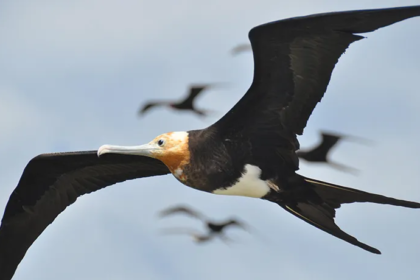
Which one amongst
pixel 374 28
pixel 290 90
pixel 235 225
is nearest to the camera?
pixel 374 28

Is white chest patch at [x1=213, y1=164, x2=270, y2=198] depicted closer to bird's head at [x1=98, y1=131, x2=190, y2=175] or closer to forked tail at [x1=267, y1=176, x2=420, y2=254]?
forked tail at [x1=267, y1=176, x2=420, y2=254]

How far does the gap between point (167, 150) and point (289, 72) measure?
1.01 m

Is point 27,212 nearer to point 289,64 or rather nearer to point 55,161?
point 55,161

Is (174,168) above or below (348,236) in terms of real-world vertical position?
above

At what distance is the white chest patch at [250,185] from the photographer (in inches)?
285

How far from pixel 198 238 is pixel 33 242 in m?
3.76

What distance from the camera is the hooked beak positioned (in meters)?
7.48

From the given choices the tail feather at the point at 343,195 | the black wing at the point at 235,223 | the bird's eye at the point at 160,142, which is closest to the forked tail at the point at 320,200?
the tail feather at the point at 343,195

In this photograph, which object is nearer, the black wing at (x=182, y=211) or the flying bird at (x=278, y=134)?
the flying bird at (x=278, y=134)

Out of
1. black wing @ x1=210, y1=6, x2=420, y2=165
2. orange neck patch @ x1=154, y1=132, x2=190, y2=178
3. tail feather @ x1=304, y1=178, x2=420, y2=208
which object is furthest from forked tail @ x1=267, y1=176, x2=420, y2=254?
orange neck patch @ x1=154, y1=132, x2=190, y2=178

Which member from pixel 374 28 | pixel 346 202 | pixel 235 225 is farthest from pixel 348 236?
pixel 235 225

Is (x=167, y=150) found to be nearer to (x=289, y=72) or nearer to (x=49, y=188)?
(x=289, y=72)

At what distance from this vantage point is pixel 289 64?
272 inches

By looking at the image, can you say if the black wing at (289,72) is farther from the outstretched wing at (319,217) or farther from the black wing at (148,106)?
the black wing at (148,106)
